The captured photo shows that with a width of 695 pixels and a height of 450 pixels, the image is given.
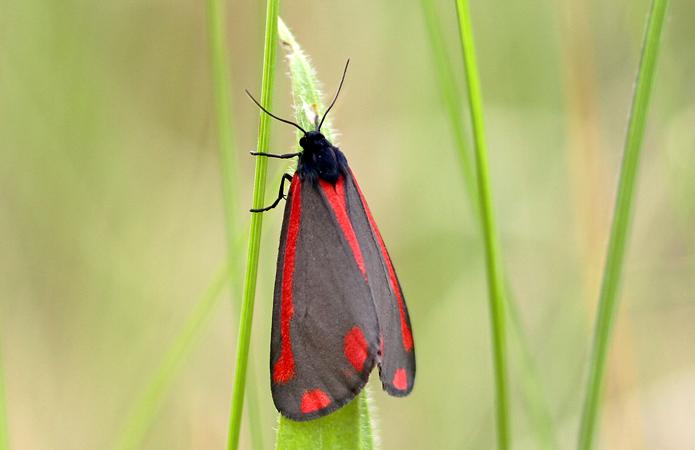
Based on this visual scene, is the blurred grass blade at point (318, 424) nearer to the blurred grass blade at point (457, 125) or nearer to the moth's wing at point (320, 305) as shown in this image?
the moth's wing at point (320, 305)

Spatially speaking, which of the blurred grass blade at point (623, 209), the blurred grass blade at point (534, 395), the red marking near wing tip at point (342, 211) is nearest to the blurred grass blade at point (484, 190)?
the blurred grass blade at point (623, 209)

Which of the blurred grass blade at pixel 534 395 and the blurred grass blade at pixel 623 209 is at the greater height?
the blurred grass blade at pixel 623 209

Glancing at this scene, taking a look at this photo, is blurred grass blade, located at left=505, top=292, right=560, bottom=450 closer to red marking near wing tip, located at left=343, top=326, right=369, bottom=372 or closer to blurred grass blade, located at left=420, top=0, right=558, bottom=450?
blurred grass blade, located at left=420, top=0, right=558, bottom=450

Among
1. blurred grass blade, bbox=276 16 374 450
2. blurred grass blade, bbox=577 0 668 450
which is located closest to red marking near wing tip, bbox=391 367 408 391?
blurred grass blade, bbox=276 16 374 450

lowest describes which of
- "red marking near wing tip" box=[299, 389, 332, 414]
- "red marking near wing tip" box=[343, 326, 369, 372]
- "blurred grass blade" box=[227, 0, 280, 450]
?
"red marking near wing tip" box=[299, 389, 332, 414]

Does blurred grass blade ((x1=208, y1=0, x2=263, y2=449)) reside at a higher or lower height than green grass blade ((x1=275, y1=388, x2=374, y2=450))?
higher

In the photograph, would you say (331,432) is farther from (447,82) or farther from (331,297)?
(447,82)

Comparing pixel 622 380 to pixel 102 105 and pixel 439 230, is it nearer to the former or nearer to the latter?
pixel 439 230
